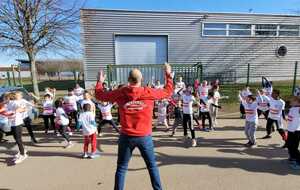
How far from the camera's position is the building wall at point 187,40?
61.7ft

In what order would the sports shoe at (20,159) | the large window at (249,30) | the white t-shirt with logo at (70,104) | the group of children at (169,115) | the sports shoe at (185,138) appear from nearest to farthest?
the group of children at (169,115)
the sports shoe at (20,159)
the sports shoe at (185,138)
the white t-shirt with logo at (70,104)
the large window at (249,30)

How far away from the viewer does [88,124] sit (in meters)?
6.16

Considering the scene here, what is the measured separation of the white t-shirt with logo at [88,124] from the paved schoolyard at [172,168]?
622mm

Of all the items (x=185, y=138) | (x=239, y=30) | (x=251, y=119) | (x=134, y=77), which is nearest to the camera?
(x=134, y=77)

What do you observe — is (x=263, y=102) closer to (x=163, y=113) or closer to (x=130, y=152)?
(x=163, y=113)

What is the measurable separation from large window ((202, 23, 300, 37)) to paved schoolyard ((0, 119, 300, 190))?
14.5 meters

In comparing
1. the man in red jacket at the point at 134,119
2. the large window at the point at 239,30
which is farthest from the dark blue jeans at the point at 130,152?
the large window at the point at 239,30

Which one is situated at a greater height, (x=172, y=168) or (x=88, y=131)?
(x=88, y=131)

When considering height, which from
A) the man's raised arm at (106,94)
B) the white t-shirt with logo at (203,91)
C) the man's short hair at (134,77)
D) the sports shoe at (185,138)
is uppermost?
the man's short hair at (134,77)

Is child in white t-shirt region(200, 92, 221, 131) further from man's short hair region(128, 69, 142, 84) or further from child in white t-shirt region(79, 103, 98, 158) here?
man's short hair region(128, 69, 142, 84)

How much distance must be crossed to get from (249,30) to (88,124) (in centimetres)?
1853

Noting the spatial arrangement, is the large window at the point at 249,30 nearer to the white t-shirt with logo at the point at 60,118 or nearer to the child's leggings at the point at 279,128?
the child's leggings at the point at 279,128

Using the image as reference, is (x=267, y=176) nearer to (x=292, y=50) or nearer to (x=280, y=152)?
(x=280, y=152)

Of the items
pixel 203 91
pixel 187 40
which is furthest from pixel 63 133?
pixel 187 40
